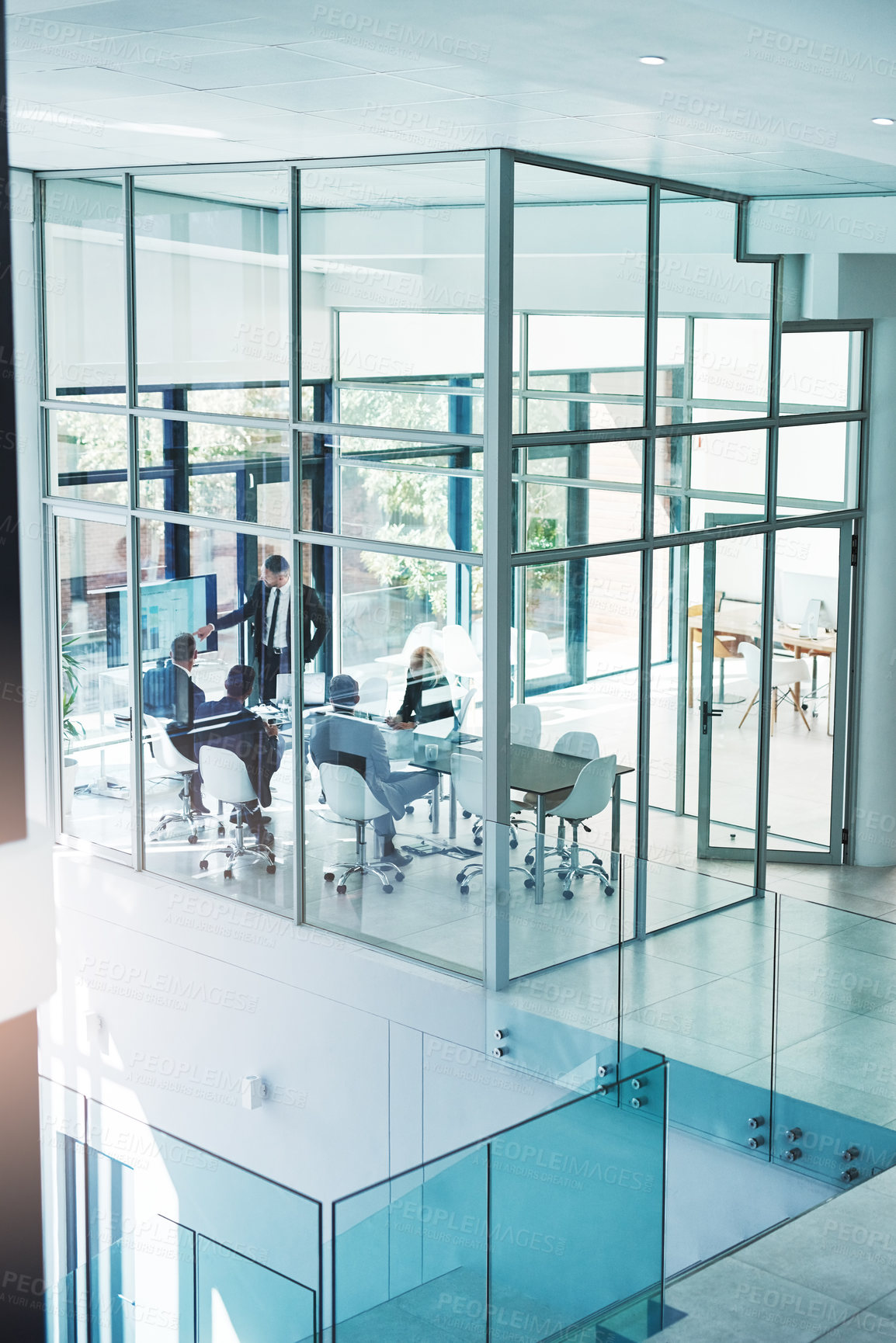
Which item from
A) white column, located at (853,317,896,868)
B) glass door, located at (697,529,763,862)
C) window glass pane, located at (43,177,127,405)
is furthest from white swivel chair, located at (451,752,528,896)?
window glass pane, located at (43,177,127,405)

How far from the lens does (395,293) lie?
743 centimetres

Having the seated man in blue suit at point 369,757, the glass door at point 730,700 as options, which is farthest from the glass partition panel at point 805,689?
the seated man in blue suit at point 369,757

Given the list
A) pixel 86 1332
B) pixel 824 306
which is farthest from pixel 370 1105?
pixel 824 306

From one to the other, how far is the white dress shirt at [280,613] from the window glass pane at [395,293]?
100 cm

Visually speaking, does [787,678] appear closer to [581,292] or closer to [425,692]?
[425,692]

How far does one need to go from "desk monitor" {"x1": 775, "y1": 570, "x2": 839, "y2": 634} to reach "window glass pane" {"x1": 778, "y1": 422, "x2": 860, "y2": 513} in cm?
45

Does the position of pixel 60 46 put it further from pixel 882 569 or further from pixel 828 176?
pixel 882 569

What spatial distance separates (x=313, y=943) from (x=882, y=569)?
4353 millimetres

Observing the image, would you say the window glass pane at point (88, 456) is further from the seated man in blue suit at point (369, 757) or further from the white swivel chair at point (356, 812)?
the white swivel chair at point (356, 812)

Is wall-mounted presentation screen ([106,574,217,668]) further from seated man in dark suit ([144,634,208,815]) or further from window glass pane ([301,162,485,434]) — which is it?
window glass pane ([301,162,485,434])

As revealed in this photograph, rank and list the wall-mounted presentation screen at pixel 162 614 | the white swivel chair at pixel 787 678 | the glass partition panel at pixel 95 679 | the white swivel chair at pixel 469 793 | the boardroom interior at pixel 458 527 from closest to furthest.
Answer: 1. the boardroom interior at pixel 458 527
2. the white swivel chair at pixel 469 793
3. the wall-mounted presentation screen at pixel 162 614
4. the white swivel chair at pixel 787 678
5. the glass partition panel at pixel 95 679

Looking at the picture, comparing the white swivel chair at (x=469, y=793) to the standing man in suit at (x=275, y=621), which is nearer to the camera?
the white swivel chair at (x=469, y=793)

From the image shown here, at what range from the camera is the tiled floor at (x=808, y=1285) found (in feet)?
16.4

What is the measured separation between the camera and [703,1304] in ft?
→ 17.4
